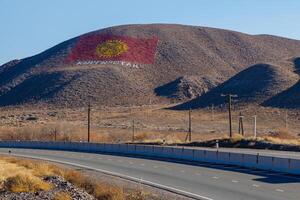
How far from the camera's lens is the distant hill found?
460 ft

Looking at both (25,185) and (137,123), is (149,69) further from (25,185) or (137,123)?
(25,185)

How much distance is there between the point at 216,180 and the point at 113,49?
152 m

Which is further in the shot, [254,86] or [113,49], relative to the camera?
[113,49]

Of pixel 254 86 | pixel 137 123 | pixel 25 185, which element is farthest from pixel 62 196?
pixel 254 86

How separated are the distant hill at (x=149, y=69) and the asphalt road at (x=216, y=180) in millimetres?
86494

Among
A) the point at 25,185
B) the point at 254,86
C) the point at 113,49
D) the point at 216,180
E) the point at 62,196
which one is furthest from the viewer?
the point at 113,49

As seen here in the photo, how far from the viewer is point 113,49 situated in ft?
588

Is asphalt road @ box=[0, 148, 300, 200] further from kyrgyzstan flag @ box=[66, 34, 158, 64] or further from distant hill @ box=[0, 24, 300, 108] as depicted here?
kyrgyzstan flag @ box=[66, 34, 158, 64]

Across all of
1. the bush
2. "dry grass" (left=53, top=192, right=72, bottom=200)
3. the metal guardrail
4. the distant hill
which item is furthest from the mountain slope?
"dry grass" (left=53, top=192, right=72, bottom=200)

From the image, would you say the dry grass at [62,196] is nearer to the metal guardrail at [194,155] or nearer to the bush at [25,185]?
the bush at [25,185]

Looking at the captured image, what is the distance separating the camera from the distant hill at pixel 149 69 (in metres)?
140

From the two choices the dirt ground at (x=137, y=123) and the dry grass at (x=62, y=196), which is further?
the dirt ground at (x=137, y=123)

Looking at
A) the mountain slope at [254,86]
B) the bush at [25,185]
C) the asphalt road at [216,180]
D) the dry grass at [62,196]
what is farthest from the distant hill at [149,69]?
the dry grass at [62,196]

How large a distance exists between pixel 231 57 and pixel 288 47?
23.4 m
